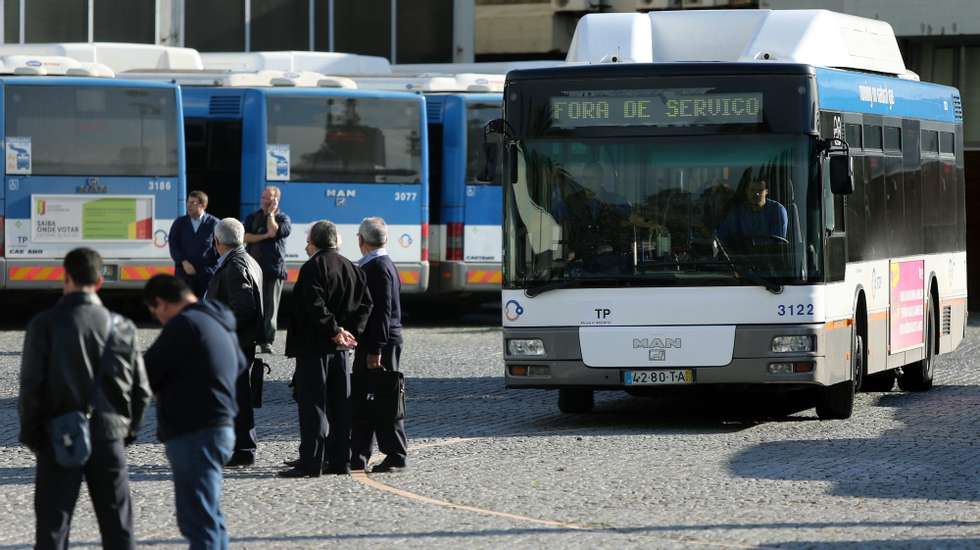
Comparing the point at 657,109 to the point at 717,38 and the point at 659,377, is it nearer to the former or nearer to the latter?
the point at 717,38

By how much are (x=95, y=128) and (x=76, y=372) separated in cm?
1713

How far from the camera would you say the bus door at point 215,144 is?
24.9 metres

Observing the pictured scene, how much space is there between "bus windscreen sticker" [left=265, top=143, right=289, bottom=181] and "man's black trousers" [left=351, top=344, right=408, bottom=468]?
1299 centimetres

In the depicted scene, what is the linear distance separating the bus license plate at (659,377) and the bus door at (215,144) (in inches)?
475

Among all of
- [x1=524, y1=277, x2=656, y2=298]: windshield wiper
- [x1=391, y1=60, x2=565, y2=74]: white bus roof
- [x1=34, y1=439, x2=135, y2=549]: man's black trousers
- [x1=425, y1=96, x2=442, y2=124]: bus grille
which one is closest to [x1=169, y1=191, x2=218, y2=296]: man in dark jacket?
[x1=524, y1=277, x2=656, y2=298]: windshield wiper

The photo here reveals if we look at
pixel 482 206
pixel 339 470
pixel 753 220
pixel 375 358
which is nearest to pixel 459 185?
pixel 482 206

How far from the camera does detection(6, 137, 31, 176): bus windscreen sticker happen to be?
23531 millimetres

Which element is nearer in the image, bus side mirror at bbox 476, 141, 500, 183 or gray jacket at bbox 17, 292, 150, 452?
gray jacket at bbox 17, 292, 150, 452

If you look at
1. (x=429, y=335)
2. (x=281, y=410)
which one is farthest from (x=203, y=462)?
(x=429, y=335)

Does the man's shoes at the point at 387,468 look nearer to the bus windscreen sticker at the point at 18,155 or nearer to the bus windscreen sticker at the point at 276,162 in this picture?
the bus windscreen sticker at the point at 18,155

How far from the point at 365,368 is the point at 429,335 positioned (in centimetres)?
1279

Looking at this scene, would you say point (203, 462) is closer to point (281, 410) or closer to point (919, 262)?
point (281, 410)

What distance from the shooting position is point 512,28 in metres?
36.3

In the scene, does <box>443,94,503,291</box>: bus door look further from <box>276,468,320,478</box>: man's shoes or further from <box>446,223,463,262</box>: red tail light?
<box>276,468,320,478</box>: man's shoes
